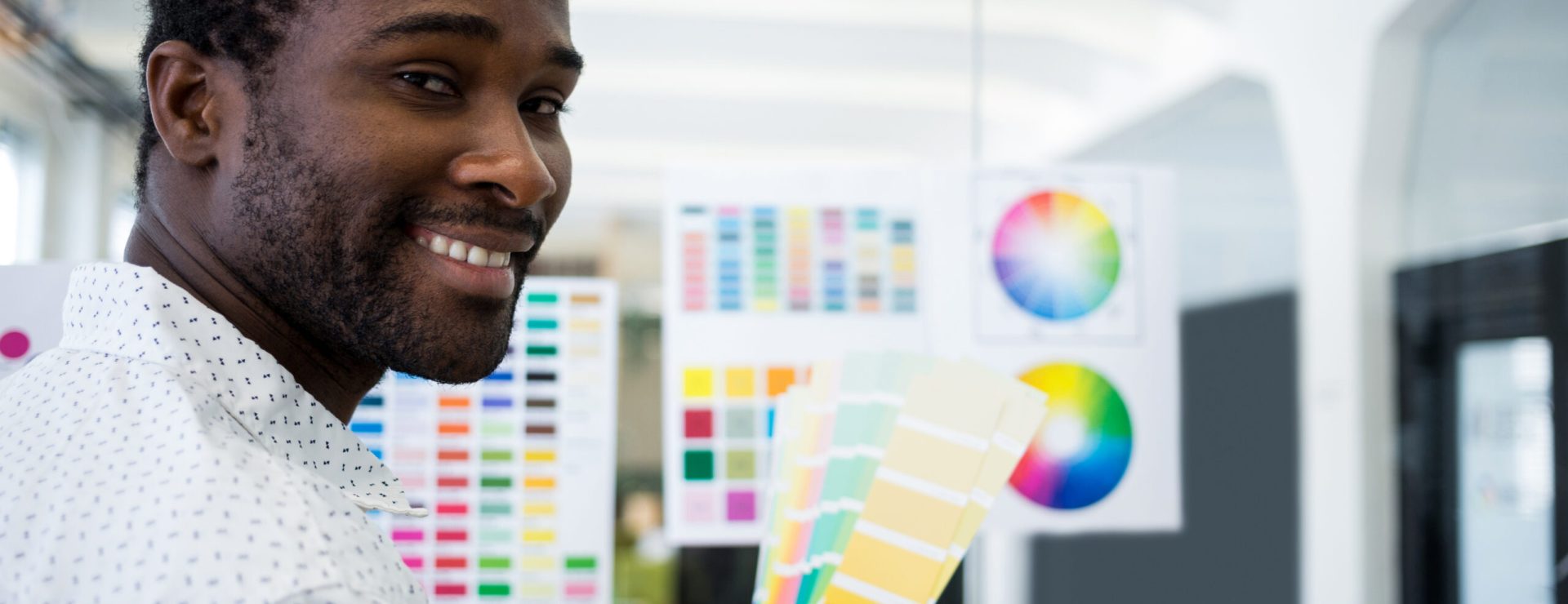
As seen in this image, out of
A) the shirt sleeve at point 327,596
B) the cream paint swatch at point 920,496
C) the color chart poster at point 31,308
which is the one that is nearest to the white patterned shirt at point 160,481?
the shirt sleeve at point 327,596

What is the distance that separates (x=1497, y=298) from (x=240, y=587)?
11.7 ft

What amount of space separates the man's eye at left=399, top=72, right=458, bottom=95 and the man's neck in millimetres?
168

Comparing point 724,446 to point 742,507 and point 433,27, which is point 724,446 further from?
point 433,27

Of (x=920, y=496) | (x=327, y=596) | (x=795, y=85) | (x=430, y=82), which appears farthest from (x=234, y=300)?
(x=795, y=85)

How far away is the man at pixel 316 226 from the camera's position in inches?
24.7

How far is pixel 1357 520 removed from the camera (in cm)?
375

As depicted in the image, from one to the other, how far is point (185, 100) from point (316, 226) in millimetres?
124

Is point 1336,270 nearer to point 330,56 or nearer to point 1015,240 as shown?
point 1015,240

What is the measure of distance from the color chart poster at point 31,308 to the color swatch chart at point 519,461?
31.7 inches

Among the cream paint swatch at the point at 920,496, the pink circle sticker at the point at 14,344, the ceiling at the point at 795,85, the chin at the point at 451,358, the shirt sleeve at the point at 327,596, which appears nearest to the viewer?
the shirt sleeve at the point at 327,596

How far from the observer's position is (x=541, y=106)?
847 mm

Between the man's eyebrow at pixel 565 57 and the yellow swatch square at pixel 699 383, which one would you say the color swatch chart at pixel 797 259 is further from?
the man's eyebrow at pixel 565 57

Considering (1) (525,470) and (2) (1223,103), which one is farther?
(2) (1223,103)

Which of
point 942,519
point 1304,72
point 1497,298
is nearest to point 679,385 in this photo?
point 942,519
